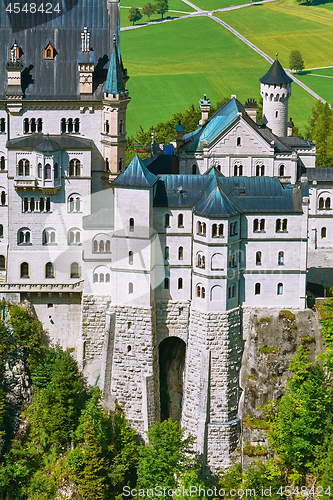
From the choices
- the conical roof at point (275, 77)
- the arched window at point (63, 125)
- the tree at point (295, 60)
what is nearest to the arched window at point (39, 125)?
the arched window at point (63, 125)

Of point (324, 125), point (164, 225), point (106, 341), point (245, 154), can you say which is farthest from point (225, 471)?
point (324, 125)

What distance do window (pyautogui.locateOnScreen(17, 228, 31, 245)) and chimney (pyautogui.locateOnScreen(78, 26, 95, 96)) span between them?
12.1 metres

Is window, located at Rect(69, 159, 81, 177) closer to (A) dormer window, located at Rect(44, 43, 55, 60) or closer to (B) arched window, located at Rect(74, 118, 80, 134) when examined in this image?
(B) arched window, located at Rect(74, 118, 80, 134)

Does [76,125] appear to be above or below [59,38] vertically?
below

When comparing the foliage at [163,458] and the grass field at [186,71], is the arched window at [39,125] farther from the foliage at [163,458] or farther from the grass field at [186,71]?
the grass field at [186,71]

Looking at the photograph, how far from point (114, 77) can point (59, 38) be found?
684 cm

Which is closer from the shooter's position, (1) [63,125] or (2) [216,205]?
(2) [216,205]

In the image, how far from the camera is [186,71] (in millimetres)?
187125

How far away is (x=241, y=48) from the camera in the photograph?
192 m

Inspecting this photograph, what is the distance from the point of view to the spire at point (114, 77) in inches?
4003

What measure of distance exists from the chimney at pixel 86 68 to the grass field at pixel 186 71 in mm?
66419

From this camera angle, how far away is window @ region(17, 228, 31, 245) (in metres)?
104

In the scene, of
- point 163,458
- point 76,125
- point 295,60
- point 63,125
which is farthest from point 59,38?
point 295,60

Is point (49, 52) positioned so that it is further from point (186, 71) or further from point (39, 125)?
point (186, 71)
